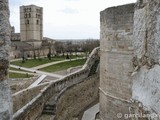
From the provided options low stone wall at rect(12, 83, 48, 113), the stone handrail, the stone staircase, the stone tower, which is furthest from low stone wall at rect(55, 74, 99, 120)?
the stone tower

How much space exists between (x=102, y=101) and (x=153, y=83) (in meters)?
9.17

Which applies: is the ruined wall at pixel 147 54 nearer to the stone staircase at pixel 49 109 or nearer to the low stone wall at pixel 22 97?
the stone staircase at pixel 49 109

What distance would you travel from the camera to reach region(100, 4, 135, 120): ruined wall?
866cm

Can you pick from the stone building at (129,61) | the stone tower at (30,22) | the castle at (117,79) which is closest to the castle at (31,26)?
the stone tower at (30,22)

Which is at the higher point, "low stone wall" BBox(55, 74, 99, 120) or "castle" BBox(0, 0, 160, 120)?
"castle" BBox(0, 0, 160, 120)

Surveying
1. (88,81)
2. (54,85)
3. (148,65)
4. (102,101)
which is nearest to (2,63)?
(148,65)

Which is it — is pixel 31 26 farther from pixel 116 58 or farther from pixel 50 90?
pixel 116 58

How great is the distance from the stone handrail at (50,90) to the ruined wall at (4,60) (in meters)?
4.57

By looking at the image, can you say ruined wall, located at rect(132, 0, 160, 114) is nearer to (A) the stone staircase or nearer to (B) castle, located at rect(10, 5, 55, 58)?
(A) the stone staircase

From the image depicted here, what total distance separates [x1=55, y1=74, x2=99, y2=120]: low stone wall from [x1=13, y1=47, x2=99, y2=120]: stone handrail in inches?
17.5

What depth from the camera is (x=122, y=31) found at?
8.77 meters

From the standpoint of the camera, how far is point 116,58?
9.29 metres

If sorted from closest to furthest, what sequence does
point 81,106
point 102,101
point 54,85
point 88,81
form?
1. point 102,101
2. point 54,85
3. point 81,106
4. point 88,81

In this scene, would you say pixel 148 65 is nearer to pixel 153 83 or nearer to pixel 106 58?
pixel 153 83
